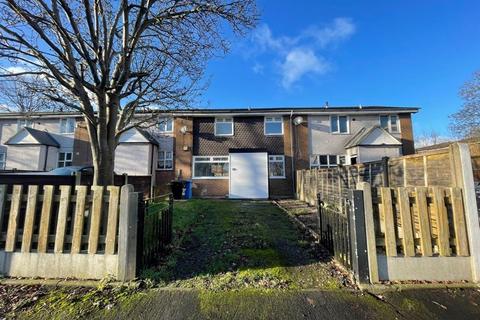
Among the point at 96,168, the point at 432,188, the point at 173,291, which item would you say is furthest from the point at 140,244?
the point at 432,188

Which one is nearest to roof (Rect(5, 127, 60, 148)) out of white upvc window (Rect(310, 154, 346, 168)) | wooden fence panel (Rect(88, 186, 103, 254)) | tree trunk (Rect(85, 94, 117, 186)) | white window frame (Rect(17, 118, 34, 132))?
white window frame (Rect(17, 118, 34, 132))

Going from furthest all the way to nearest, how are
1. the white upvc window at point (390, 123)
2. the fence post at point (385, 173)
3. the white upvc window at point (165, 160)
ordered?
the white upvc window at point (390, 123), the white upvc window at point (165, 160), the fence post at point (385, 173)

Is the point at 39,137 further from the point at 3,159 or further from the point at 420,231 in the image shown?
the point at 420,231

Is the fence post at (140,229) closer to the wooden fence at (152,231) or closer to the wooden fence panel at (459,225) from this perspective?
the wooden fence at (152,231)

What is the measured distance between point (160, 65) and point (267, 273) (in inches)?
243

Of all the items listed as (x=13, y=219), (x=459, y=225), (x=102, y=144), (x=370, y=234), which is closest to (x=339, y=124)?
(x=459, y=225)

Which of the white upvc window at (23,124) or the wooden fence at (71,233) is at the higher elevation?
the white upvc window at (23,124)

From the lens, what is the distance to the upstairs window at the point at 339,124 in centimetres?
1702

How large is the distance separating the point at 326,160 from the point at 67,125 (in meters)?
19.0

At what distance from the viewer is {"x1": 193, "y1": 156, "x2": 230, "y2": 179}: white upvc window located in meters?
16.2

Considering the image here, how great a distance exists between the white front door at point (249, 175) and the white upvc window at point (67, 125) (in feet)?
39.6

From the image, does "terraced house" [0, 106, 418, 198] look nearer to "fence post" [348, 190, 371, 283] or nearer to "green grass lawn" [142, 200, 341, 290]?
"green grass lawn" [142, 200, 341, 290]

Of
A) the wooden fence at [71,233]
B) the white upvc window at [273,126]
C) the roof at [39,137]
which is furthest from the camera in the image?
the white upvc window at [273,126]

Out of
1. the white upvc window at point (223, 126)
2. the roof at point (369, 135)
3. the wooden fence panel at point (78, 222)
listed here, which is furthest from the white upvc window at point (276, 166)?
the wooden fence panel at point (78, 222)
